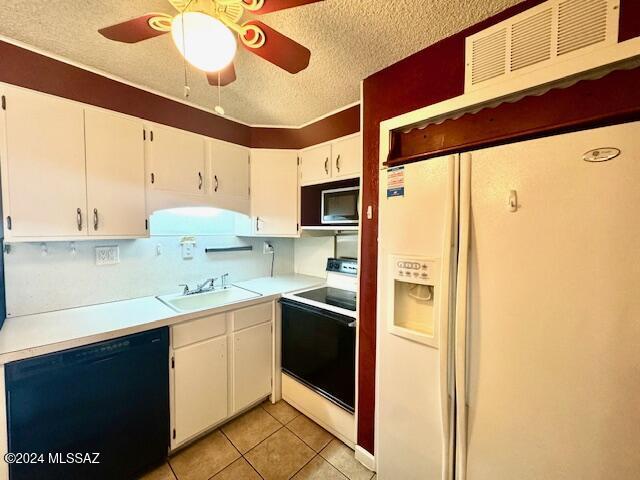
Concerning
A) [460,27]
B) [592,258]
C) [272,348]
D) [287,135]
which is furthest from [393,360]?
[287,135]

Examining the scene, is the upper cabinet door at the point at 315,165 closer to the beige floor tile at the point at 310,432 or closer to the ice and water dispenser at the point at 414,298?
the ice and water dispenser at the point at 414,298

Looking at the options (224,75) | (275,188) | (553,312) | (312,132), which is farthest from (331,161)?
(553,312)

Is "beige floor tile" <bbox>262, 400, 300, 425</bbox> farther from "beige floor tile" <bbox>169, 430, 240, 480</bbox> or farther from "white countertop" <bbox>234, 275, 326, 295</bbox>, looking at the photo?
"white countertop" <bbox>234, 275, 326, 295</bbox>

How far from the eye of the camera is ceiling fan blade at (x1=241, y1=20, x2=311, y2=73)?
0.91 metres

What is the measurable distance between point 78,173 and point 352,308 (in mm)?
1884

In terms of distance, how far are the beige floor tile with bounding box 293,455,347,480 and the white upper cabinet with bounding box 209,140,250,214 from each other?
1.89 metres

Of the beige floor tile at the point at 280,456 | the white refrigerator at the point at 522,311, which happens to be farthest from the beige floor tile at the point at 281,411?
the white refrigerator at the point at 522,311

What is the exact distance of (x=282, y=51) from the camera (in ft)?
3.20

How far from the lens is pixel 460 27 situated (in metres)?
1.13

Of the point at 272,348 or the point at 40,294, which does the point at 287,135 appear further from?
the point at 40,294

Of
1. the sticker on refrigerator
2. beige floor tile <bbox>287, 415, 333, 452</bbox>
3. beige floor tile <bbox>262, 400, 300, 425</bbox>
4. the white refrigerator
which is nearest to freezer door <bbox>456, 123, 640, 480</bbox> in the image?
the white refrigerator

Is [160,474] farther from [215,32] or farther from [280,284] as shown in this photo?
[215,32]

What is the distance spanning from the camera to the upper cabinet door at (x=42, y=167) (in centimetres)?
124

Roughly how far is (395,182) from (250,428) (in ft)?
6.56
